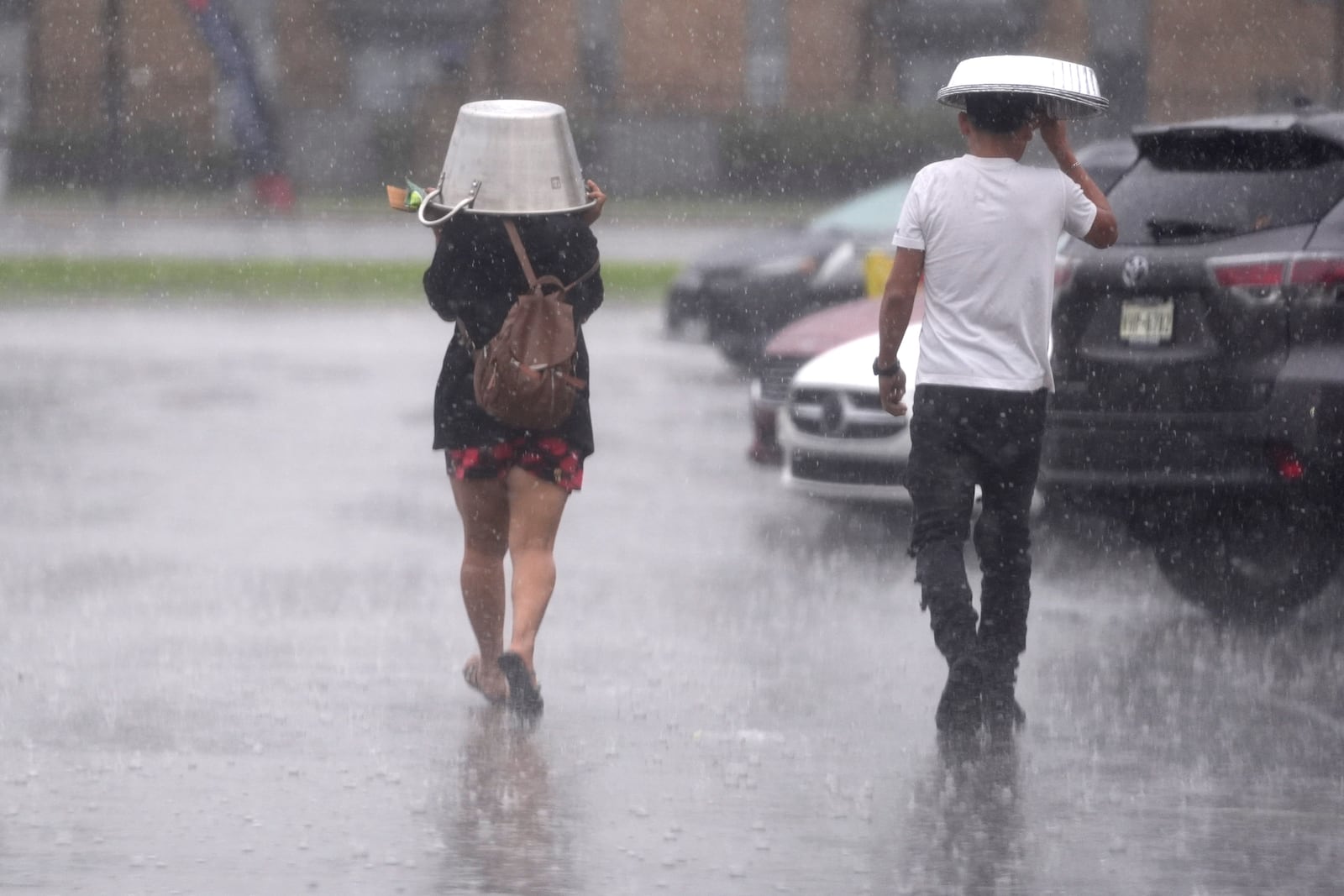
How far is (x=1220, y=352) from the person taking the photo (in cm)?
726

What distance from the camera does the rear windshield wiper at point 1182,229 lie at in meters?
7.42

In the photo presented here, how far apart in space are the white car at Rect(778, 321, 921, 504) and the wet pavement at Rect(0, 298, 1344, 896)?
260mm

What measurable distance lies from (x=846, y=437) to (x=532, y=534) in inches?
113

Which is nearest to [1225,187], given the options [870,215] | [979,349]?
[979,349]

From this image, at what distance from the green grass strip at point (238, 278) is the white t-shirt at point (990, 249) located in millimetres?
16851

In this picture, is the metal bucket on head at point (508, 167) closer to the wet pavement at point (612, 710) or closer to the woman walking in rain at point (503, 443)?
the woman walking in rain at point (503, 443)

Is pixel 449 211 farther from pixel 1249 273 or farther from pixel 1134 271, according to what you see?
pixel 1249 273

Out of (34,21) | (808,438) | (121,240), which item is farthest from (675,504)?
(34,21)

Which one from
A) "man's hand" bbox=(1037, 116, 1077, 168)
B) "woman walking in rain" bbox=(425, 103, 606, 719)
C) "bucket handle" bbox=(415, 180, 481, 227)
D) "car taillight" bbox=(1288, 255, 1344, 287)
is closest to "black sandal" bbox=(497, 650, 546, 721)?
"woman walking in rain" bbox=(425, 103, 606, 719)

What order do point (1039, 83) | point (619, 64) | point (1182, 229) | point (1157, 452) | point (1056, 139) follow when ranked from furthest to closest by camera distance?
point (619, 64) < point (1182, 229) < point (1157, 452) < point (1056, 139) < point (1039, 83)

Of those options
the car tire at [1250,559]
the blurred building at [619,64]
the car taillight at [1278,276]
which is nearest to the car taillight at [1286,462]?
the car tire at [1250,559]

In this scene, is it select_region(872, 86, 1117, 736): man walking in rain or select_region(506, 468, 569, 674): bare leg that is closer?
select_region(872, 86, 1117, 736): man walking in rain

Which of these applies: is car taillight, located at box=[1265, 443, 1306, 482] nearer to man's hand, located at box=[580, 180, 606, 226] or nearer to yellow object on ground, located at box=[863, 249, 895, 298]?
man's hand, located at box=[580, 180, 606, 226]

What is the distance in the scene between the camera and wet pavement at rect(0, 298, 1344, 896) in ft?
16.6
